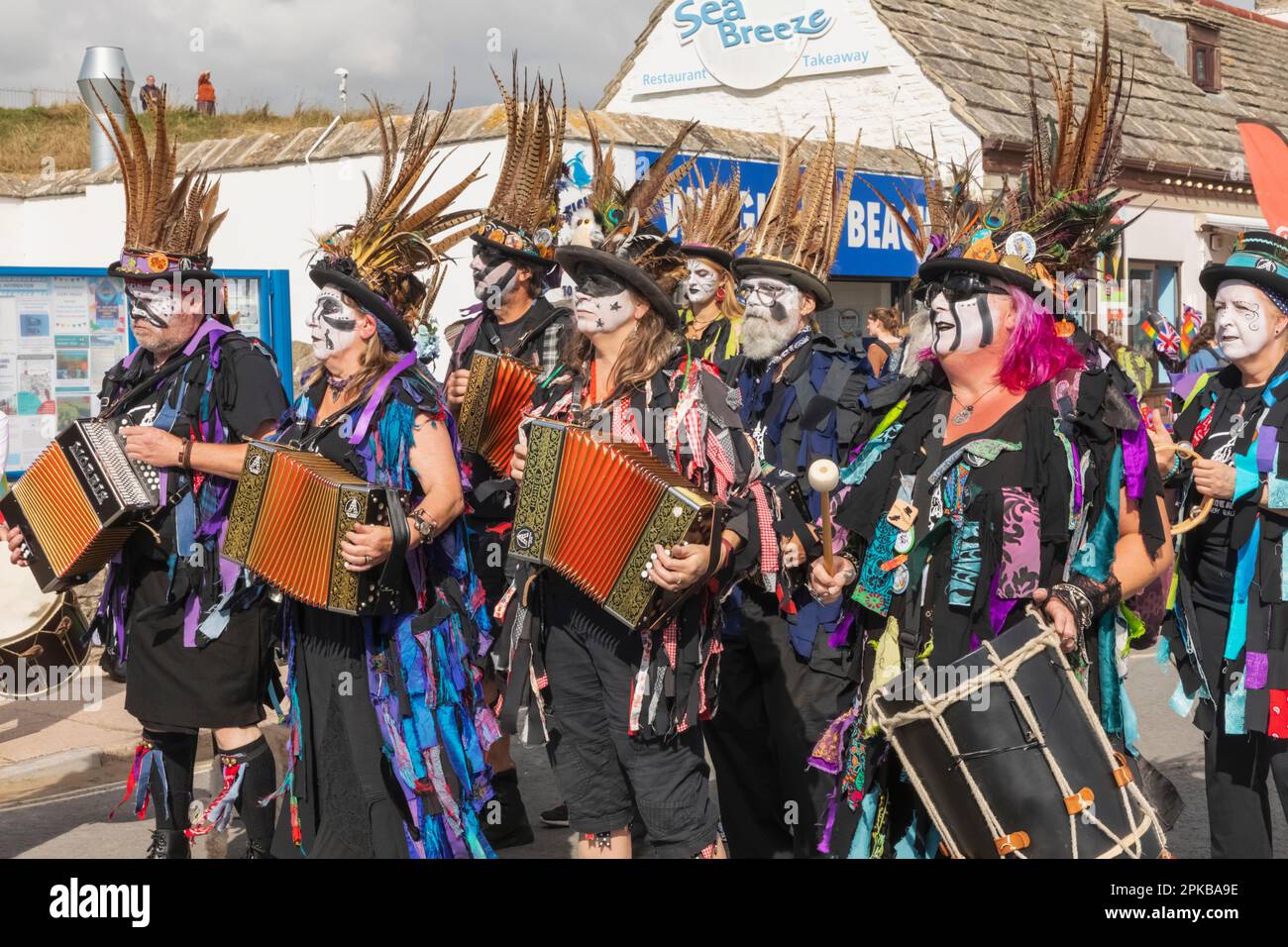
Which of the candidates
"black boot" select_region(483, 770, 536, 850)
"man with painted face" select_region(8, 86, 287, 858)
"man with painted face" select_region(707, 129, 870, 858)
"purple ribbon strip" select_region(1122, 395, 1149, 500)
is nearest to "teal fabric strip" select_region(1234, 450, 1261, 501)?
"purple ribbon strip" select_region(1122, 395, 1149, 500)

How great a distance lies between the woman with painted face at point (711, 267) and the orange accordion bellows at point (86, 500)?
241cm

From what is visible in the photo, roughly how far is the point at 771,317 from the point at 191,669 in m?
2.38

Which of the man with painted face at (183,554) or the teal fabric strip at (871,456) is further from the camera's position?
the man with painted face at (183,554)

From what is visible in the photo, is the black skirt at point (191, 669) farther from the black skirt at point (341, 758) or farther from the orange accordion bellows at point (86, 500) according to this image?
the black skirt at point (341, 758)

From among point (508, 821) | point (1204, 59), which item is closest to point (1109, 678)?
point (508, 821)

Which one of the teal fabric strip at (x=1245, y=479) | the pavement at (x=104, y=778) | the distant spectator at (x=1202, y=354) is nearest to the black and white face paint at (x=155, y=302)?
the pavement at (x=104, y=778)

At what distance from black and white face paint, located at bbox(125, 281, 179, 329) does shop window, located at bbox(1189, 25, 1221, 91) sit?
18.4m

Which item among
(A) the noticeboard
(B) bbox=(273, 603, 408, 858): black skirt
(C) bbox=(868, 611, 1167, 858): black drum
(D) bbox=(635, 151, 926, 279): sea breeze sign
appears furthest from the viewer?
(D) bbox=(635, 151, 926, 279): sea breeze sign

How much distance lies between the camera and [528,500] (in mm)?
3814

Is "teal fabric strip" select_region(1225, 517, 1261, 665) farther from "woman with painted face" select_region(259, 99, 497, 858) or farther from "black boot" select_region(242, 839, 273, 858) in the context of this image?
"black boot" select_region(242, 839, 273, 858)

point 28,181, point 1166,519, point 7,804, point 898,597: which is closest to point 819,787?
point 898,597

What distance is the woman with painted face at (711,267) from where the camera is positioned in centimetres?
620

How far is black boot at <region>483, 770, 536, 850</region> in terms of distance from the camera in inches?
212

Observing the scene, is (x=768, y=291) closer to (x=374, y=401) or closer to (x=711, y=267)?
(x=711, y=267)
